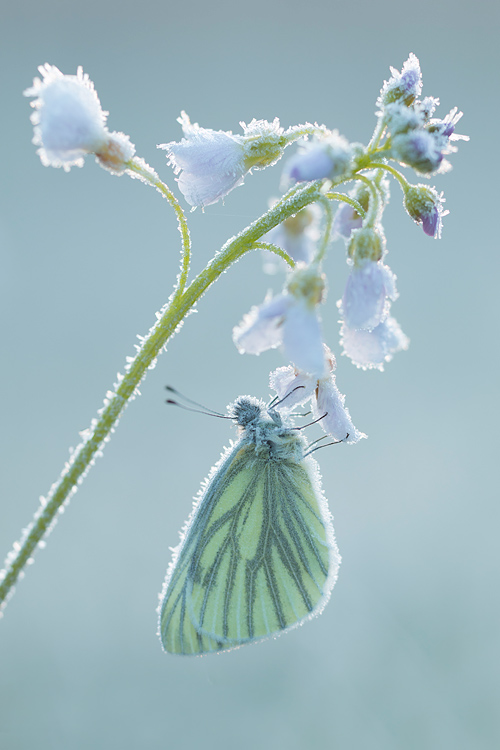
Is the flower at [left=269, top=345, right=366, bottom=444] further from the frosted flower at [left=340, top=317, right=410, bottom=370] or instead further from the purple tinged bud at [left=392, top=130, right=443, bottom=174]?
the purple tinged bud at [left=392, top=130, right=443, bottom=174]

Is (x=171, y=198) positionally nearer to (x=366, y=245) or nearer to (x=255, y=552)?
(x=366, y=245)

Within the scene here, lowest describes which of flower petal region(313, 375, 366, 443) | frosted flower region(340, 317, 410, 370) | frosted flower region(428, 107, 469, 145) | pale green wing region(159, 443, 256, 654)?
pale green wing region(159, 443, 256, 654)

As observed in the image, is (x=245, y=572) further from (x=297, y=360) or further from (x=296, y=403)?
(x=297, y=360)

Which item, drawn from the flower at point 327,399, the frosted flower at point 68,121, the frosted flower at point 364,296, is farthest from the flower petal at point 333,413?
the frosted flower at point 68,121

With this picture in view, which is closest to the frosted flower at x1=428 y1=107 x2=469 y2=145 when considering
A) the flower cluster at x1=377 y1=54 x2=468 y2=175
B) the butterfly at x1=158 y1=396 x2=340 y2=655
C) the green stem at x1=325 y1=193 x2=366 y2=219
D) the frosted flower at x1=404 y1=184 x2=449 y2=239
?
the flower cluster at x1=377 y1=54 x2=468 y2=175

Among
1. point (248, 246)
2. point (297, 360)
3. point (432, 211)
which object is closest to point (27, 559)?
point (297, 360)

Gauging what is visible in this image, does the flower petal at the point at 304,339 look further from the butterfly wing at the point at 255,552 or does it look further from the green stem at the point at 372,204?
the butterfly wing at the point at 255,552
